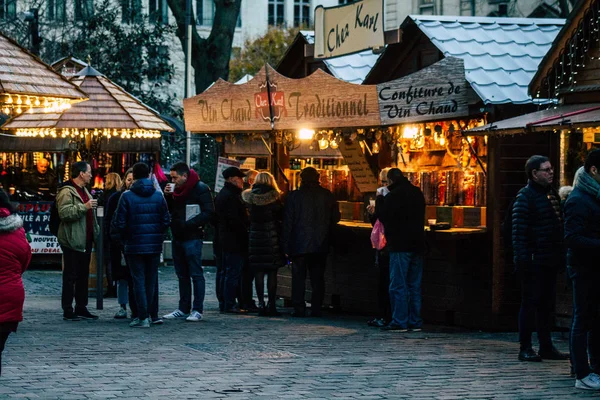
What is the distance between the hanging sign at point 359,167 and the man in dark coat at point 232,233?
4.94 ft

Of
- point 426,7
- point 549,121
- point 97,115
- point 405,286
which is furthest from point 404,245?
point 426,7

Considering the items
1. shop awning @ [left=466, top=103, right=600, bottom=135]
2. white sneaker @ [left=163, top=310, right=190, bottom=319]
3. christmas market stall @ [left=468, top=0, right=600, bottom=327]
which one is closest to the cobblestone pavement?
white sneaker @ [left=163, top=310, right=190, bottom=319]

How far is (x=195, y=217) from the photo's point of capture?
1502cm

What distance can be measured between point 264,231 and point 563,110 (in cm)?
439

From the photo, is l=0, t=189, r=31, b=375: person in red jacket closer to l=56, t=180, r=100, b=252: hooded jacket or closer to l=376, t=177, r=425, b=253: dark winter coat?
l=376, t=177, r=425, b=253: dark winter coat

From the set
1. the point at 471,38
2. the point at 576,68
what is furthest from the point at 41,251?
the point at 576,68

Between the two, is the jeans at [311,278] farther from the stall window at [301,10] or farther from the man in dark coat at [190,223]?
the stall window at [301,10]

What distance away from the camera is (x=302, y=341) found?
13.1 m

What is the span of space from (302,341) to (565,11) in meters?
23.8

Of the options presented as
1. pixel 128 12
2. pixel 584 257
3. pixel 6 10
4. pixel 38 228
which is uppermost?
pixel 6 10

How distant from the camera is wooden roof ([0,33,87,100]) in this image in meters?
14.1

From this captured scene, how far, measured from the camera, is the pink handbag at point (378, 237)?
14.4 metres

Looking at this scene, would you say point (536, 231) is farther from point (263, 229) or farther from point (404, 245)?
point (263, 229)

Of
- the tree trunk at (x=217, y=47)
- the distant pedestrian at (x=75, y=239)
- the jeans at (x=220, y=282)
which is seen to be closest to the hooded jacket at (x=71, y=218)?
the distant pedestrian at (x=75, y=239)
